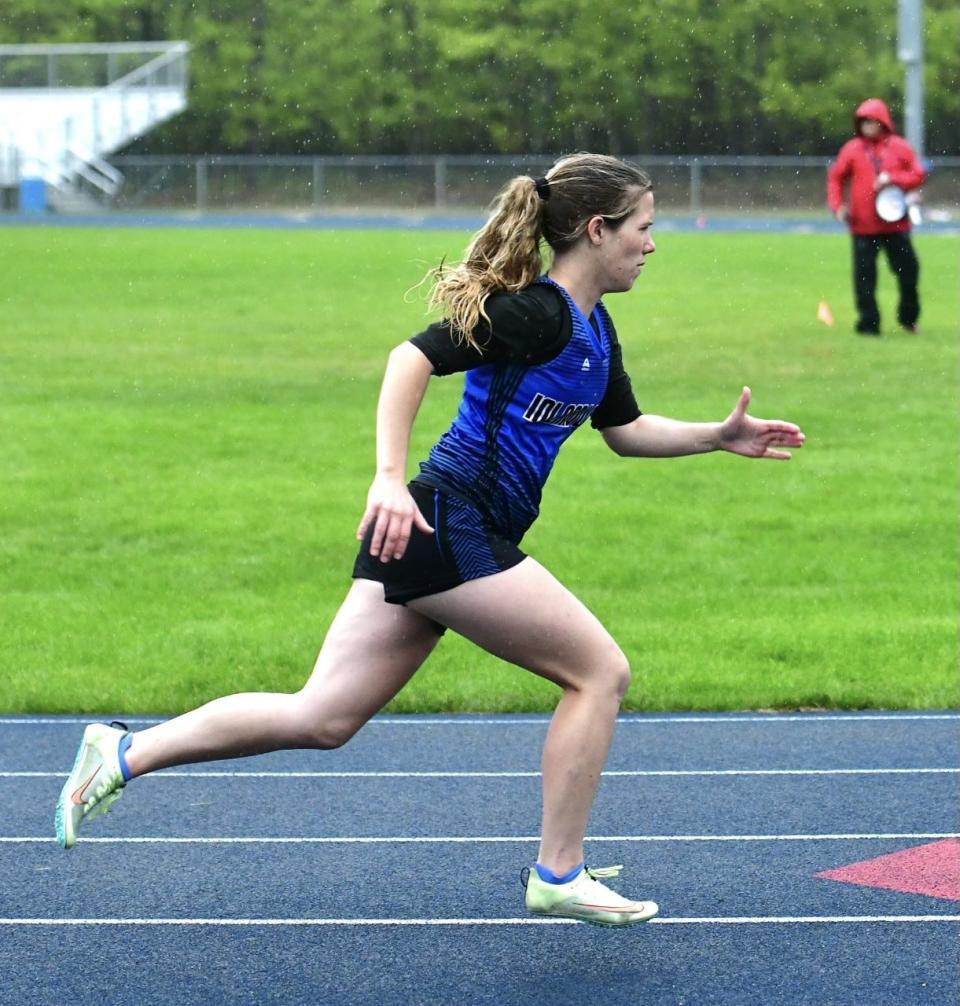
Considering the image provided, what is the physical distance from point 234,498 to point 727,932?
7869mm

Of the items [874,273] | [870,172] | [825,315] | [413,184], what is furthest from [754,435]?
[413,184]

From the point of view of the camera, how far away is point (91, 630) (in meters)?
8.88

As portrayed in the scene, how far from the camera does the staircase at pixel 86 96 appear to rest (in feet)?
170

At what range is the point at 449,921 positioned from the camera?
15.4 ft

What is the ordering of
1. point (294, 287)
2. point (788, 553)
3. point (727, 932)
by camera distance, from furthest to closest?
point (294, 287)
point (788, 553)
point (727, 932)

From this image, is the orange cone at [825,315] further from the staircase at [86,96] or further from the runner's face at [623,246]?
the staircase at [86,96]

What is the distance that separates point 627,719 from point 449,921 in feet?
8.65

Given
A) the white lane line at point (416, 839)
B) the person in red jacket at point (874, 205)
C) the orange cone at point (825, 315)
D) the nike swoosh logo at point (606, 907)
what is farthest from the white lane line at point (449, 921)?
the orange cone at point (825, 315)

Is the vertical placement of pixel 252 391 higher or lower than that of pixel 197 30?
lower

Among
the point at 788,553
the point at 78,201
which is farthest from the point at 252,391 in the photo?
the point at 78,201

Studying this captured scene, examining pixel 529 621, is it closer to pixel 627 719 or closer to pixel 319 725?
pixel 319 725

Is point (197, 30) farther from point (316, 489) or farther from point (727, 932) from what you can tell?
point (727, 932)

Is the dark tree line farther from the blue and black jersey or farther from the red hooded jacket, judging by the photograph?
the blue and black jersey

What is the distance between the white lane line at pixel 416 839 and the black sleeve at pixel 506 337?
1.79m
